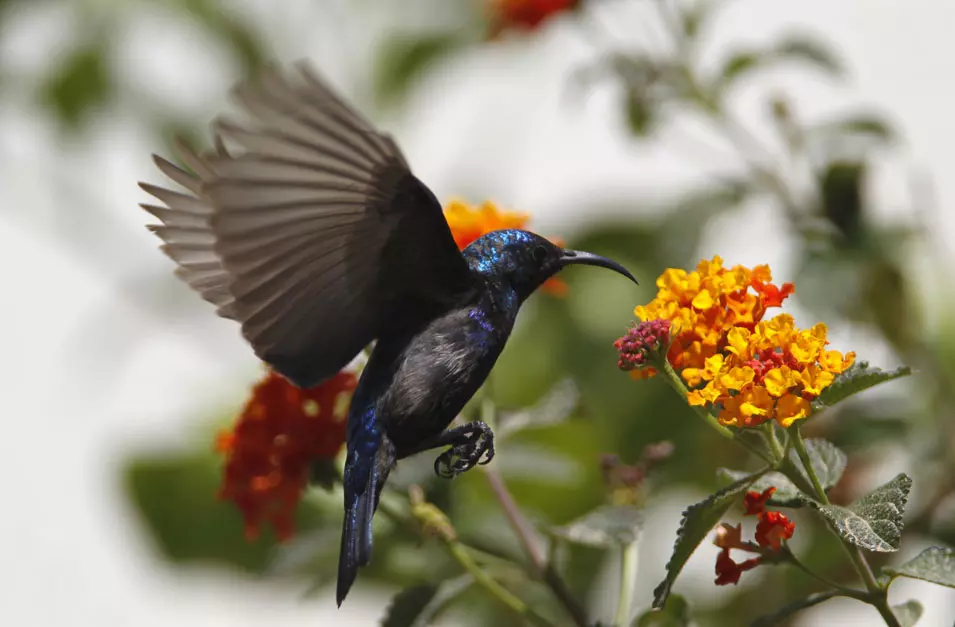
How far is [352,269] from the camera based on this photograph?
43.6 inches

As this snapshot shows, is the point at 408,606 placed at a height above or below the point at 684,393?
below

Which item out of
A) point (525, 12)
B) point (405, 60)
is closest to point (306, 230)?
point (525, 12)

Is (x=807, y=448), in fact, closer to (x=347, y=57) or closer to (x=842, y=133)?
(x=842, y=133)

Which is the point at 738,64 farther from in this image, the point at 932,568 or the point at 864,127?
the point at 932,568

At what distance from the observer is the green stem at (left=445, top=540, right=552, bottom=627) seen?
1176 mm

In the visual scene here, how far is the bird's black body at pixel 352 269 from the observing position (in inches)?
38.2

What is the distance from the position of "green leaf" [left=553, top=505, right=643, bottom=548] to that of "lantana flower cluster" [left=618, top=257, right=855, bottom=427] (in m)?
0.18

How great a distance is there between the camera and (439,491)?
4.43 feet

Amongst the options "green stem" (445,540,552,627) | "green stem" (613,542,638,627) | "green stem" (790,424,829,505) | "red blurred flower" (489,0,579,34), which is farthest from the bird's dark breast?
"red blurred flower" (489,0,579,34)

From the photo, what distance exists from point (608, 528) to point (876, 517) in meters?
0.30

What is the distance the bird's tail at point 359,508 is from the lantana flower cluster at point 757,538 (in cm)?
31

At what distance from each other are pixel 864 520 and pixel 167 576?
2.06 meters

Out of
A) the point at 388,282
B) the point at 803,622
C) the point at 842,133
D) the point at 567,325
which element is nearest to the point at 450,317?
the point at 388,282

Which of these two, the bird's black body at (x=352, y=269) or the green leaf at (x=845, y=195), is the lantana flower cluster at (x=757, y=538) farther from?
the green leaf at (x=845, y=195)
